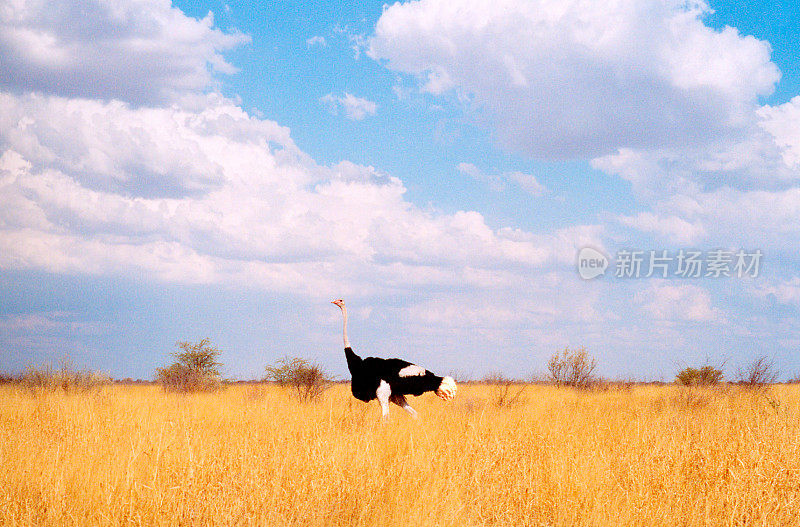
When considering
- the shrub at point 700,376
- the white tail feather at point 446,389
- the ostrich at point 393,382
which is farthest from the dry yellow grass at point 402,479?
the shrub at point 700,376

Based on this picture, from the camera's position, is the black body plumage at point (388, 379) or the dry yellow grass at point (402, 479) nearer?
the dry yellow grass at point (402, 479)

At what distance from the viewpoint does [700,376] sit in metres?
23.6

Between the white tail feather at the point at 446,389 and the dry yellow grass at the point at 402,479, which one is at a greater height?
the white tail feather at the point at 446,389

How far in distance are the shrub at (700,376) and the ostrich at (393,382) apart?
1363cm

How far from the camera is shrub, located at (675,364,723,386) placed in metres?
22.3

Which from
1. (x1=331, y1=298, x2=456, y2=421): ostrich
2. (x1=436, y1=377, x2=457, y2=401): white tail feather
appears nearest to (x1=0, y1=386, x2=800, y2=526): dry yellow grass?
(x1=331, y1=298, x2=456, y2=421): ostrich

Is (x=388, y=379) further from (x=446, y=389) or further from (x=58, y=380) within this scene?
(x=58, y=380)

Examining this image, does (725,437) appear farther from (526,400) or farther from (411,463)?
(526,400)

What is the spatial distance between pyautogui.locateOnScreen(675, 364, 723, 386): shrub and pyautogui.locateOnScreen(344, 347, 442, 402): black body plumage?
13.9 metres

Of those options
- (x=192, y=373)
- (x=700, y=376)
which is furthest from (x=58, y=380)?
(x=700, y=376)

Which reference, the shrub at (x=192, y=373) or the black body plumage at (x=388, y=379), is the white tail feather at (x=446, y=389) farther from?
the shrub at (x=192, y=373)

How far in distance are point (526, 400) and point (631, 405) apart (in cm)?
255

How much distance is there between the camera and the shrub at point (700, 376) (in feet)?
73.2

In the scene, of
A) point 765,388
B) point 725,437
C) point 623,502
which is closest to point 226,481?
point 623,502
